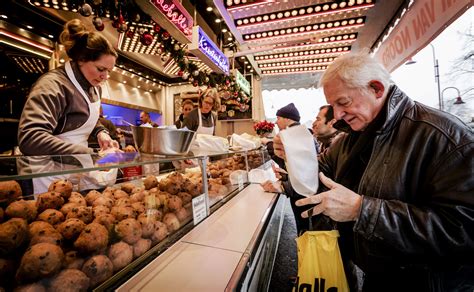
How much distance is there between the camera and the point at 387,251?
0.93m

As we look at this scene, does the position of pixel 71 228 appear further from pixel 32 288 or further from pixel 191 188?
pixel 191 188

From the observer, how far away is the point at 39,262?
58 cm

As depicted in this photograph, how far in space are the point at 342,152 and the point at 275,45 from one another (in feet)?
14.6

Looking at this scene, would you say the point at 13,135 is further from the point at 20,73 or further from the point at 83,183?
the point at 83,183

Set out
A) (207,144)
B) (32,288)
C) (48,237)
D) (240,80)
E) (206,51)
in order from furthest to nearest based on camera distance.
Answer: (240,80) < (206,51) < (207,144) < (48,237) < (32,288)

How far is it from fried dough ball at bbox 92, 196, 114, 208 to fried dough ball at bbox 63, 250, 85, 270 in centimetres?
26

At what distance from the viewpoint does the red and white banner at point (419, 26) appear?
7.52ft

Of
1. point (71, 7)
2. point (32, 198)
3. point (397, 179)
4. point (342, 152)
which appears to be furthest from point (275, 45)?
point (32, 198)

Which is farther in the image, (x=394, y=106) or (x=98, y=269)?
(x=394, y=106)

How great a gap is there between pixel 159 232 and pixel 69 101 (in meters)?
1.11

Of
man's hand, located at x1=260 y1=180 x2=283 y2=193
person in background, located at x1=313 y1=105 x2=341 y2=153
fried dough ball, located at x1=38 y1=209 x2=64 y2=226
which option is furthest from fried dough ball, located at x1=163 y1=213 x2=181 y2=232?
person in background, located at x1=313 y1=105 x2=341 y2=153

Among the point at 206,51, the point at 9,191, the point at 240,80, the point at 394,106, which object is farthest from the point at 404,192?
the point at 240,80

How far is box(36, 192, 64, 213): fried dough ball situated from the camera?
0.79 m

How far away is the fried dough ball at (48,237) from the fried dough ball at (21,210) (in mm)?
95
